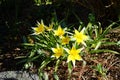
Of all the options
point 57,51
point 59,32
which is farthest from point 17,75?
point 59,32

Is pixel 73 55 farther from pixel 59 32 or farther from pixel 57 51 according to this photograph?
pixel 59 32

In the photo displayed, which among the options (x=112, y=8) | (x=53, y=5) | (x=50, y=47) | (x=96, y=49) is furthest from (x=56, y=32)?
(x=53, y=5)

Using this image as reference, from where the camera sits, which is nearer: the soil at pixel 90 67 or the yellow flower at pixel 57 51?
the yellow flower at pixel 57 51

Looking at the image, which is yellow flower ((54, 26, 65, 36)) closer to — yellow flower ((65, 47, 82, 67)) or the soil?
yellow flower ((65, 47, 82, 67))

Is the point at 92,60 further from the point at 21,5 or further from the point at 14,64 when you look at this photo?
the point at 21,5

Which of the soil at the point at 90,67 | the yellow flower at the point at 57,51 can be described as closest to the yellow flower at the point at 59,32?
the yellow flower at the point at 57,51

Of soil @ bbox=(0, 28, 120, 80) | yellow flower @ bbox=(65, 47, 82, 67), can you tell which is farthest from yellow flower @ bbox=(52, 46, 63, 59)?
soil @ bbox=(0, 28, 120, 80)

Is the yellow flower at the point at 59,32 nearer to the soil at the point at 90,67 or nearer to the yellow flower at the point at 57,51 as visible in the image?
the yellow flower at the point at 57,51

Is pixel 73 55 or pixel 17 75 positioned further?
pixel 17 75
